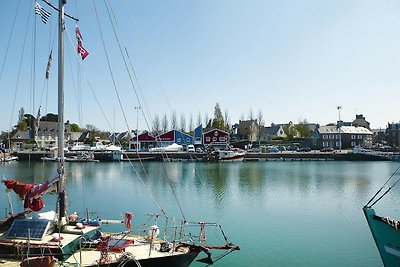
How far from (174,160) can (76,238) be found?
79310mm

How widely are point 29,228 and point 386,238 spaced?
45.1ft

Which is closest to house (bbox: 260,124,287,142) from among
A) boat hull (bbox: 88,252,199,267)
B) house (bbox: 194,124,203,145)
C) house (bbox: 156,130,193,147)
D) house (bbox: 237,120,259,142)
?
house (bbox: 237,120,259,142)

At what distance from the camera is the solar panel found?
13.1 m

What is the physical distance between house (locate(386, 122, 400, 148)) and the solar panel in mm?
127074

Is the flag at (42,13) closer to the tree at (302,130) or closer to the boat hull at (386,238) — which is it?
the boat hull at (386,238)

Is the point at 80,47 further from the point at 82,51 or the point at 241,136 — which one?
the point at 241,136

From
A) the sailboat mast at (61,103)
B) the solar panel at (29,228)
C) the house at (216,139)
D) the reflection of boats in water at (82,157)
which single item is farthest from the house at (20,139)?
the solar panel at (29,228)

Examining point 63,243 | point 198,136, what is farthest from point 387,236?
point 198,136

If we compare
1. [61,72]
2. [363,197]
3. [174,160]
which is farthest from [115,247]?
[174,160]

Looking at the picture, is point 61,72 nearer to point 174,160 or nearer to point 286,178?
point 286,178

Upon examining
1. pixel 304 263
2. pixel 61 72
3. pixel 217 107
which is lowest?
pixel 304 263

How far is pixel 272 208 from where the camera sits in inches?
1211

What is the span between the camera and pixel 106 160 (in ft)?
306

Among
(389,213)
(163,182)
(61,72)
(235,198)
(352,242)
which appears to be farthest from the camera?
(163,182)
